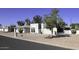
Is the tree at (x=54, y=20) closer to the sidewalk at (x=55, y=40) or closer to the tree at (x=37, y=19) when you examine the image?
the tree at (x=37, y=19)

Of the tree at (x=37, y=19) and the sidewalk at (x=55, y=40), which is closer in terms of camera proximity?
the tree at (x=37, y=19)

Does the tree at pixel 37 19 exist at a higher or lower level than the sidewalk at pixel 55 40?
higher

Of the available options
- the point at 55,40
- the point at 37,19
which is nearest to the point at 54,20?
the point at 55,40

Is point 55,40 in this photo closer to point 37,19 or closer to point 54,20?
point 54,20

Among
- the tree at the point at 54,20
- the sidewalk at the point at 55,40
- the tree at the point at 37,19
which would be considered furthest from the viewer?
the sidewalk at the point at 55,40

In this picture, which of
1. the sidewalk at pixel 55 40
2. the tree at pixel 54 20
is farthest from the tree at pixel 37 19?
the sidewalk at pixel 55 40

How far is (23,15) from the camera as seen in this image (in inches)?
448

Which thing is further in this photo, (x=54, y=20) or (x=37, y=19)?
(x=54, y=20)

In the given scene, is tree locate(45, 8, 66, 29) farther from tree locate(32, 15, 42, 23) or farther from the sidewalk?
the sidewalk

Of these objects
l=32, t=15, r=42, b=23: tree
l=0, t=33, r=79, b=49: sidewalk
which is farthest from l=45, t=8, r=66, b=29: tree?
l=0, t=33, r=79, b=49: sidewalk

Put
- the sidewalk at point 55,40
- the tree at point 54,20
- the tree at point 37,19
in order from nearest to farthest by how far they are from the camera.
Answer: the tree at point 37,19
the tree at point 54,20
the sidewalk at point 55,40
